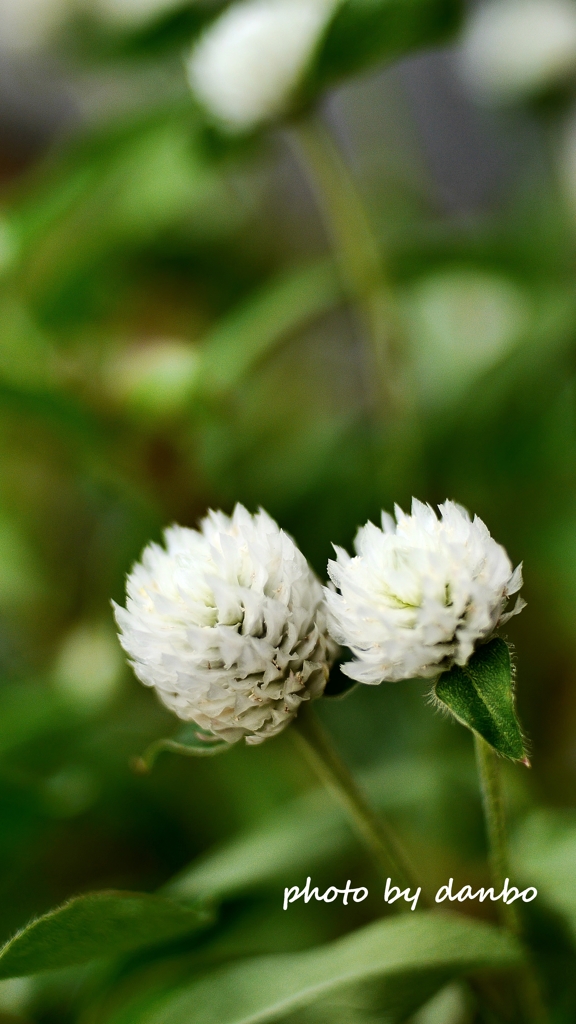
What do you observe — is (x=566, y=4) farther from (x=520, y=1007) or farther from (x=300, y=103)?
(x=520, y=1007)

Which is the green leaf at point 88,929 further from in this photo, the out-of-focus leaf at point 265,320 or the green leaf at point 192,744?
the out-of-focus leaf at point 265,320

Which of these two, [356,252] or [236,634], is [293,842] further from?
[356,252]

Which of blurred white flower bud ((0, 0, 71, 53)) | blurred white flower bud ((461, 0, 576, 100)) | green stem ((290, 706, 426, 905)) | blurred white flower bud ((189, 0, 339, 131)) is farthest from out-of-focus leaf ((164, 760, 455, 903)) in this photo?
blurred white flower bud ((0, 0, 71, 53))

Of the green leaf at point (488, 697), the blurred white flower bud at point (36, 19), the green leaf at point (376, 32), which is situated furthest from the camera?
the blurred white flower bud at point (36, 19)

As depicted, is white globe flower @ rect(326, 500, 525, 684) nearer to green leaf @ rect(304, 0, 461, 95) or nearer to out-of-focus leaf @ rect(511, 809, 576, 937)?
out-of-focus leaf @ rect(511, 809, 576, 937)

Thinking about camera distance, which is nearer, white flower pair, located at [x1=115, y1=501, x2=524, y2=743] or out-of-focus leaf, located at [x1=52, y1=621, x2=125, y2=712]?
white flower pair, located at [x1=115, y1=501, x2=524, y2=743]

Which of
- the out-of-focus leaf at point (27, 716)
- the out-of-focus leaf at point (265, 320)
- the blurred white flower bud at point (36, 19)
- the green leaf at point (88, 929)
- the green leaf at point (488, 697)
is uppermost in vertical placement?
the blurred white flower bud at point (36, 19)

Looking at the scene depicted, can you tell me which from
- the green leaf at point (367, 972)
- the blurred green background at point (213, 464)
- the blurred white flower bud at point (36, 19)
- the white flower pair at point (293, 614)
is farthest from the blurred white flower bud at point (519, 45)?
the green leaf at point (367, 972)

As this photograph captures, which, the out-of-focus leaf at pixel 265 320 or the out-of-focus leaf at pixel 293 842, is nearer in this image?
the out-of-focus leaf at pixel 293 842
